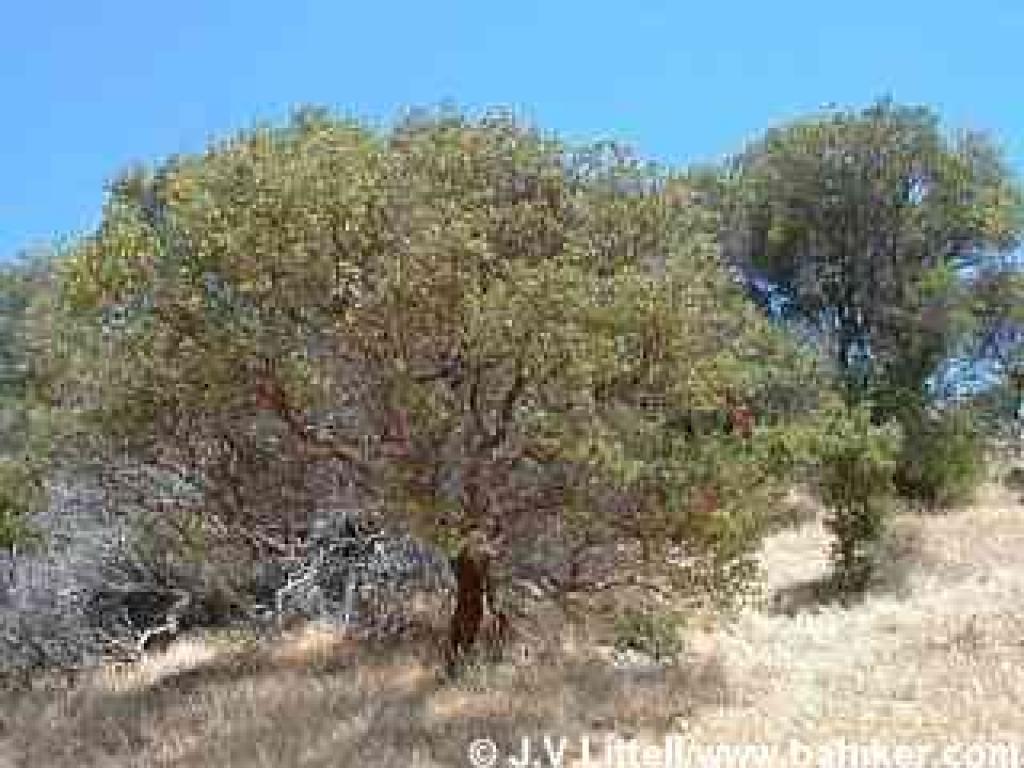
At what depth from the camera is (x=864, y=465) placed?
23891mm

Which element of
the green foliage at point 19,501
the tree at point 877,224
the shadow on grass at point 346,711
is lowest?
the shadow on grass at point 346,711

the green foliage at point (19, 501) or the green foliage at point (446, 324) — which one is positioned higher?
the green foliage at point (446, 324)

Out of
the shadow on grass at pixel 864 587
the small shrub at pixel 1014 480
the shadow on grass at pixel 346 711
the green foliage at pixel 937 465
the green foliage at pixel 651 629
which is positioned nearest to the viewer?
the shadow on grass at pixel 346 711

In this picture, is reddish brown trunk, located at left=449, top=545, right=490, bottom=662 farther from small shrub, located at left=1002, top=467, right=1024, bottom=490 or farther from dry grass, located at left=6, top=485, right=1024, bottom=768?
small shrub, located at left=1002, top=467, right=1024, bottom=490

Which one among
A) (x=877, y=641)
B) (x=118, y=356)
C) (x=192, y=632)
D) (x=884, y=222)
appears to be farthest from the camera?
(x=884, y=222)

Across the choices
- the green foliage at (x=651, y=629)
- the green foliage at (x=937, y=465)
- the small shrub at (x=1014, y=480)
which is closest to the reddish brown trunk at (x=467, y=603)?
the green foliage at (x=651, y=629)

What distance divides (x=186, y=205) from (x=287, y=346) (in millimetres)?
1519

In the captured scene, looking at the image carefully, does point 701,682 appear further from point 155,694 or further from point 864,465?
point 864,465

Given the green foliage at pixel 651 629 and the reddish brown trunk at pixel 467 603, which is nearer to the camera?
the green foliage at pixel 651 629

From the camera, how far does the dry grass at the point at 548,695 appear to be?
14531mm

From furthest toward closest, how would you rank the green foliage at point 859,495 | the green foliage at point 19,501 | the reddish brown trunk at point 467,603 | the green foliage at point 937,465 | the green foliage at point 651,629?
1. the green foliage at point 937,465
2. the green foliage at point 859,495
3. the green foliage at point 19,501
4. the reddish brown trunk at point 467,603
5. the green foliage at point 651,629

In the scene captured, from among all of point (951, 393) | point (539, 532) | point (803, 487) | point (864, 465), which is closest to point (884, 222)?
point (951, 393)

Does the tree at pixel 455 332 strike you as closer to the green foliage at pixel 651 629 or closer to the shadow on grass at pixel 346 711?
the green foliage at pixel 651 629

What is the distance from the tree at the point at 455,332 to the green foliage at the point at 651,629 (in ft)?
1.44
